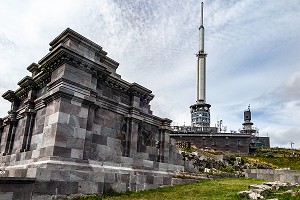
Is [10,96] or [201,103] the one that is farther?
[201,103]

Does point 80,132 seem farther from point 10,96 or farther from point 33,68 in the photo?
point 10,96

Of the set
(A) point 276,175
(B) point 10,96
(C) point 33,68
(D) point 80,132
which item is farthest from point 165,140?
(B) point 10,96

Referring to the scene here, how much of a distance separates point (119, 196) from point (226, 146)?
5945 cm

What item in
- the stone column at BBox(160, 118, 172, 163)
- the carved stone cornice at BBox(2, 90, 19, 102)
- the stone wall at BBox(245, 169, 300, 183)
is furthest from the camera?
the stone wall at BBox(245, 169, 300, 183)

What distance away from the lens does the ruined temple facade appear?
32.6 ft

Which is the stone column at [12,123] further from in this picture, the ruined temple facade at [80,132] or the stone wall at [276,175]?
the stone wall at [276,175]

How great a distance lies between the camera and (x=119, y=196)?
1148cm

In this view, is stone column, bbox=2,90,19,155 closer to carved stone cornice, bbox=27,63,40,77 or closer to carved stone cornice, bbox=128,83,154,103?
carved stone cornice, bbox=27,63,40,77

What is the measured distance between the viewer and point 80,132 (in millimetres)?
10984

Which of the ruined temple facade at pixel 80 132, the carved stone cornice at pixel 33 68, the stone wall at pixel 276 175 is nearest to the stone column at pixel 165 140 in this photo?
the ruined temple facade at pixel 80 132

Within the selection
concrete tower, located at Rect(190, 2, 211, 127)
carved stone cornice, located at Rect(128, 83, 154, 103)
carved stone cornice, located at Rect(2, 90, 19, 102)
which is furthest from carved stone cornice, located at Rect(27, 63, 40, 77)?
concrete tower, located at Rect(190, 2, 211, 127)

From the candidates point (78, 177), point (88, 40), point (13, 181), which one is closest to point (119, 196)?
point (78, 177)

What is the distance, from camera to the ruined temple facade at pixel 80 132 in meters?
9.93

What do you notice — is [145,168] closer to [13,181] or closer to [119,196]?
A: [119,196]
